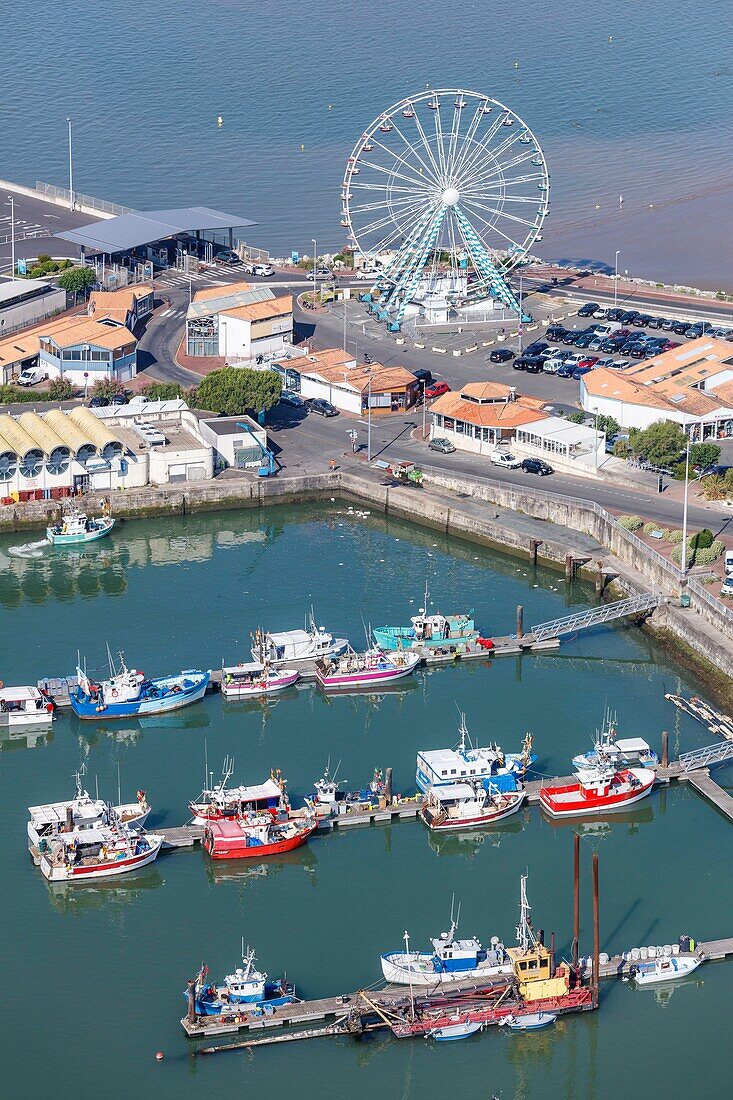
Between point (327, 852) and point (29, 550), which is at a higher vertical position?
point (29, 550)

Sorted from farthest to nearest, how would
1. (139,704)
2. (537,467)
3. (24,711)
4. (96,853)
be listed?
(537,467) < (139,704) < (24,711) < (96,853)

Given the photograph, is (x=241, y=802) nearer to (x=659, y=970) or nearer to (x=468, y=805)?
(x=468, y=805)

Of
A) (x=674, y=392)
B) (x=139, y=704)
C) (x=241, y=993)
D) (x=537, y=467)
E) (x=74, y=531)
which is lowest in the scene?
(x=241, y=993)

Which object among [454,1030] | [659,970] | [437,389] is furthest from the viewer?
[437,389]

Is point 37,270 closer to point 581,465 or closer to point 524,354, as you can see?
point 524,354

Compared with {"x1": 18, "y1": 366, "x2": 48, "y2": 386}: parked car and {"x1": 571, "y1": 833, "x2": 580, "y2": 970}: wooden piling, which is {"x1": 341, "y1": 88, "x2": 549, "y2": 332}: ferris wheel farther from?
{"x1": 571, "y1": 833, "x2": 580, "y2": 970}: wooden piling

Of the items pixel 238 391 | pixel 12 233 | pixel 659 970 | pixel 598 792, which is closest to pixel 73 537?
pixel 238 391

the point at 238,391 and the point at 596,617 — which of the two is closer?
the point at 596,617
